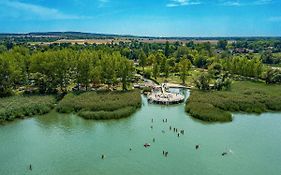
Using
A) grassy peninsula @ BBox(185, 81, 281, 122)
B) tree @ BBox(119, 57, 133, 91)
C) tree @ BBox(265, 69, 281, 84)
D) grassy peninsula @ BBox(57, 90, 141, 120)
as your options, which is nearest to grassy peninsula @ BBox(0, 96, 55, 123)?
grassy peninsula @ BBox(57, 90, 141, 120)

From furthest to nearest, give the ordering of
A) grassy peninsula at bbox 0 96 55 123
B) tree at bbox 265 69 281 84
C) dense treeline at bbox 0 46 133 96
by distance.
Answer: tree at bbox 265 69 281 84 < dense treeline at bbox 0 46 133 96 < grassy peninsula at bbox 0 96 55 123

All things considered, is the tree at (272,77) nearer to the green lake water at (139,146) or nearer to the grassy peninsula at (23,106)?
the green lake water at (139,146)

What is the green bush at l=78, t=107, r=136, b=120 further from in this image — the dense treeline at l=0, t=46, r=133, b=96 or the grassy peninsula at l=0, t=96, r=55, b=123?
the dense treeline at l=0, t=46, r=133, b=96

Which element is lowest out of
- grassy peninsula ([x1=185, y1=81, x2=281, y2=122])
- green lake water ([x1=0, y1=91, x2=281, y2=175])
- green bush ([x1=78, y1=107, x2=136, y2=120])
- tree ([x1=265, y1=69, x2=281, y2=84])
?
green lake water ([x1=0, y1=91, x2=281, y2=175])

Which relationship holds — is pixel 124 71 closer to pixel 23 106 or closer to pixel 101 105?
pixel 101 105

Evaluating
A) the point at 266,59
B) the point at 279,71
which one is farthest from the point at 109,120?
the point at 266,59

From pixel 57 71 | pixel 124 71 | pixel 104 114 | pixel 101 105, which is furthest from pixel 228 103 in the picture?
pixel 57 71
